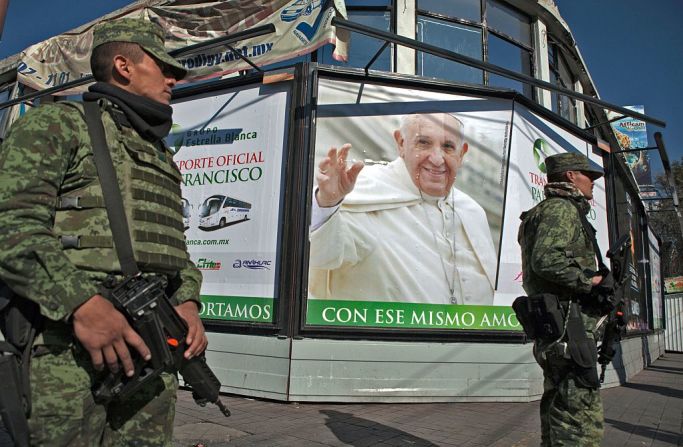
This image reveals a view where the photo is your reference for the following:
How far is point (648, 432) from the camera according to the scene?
5172 millimetres

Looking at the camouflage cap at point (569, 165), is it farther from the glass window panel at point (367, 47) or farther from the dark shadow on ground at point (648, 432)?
the glass window panel at point (367, 47)

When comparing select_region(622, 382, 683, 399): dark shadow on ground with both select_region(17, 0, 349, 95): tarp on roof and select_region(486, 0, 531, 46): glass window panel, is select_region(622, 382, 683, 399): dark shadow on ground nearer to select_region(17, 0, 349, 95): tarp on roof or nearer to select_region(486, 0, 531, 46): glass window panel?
select_region(486, 0, 531, 46): glass window panel

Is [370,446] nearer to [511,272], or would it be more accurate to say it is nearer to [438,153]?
[511,272]

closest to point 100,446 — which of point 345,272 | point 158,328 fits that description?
point 158,328

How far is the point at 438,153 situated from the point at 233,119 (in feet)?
9.23

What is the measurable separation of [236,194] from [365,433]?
11.3 feet

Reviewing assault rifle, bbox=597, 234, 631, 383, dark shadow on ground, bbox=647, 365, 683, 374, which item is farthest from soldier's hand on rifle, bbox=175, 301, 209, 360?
dark shadow on ground, bbox=647, 365, 683, 374

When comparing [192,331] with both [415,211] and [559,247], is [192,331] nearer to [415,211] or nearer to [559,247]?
[559,247]

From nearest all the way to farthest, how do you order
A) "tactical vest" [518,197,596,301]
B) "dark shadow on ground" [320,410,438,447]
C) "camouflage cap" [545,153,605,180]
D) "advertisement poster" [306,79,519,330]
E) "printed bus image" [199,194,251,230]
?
"tactical vest" [518,197,596,301]
"camouflage cap" [545,153,605,180]
"dark shadow on ground" [320,410,438,447]
"advertisement poster" [306,79,519,330]
"printed bus image" [199,194,251,230]

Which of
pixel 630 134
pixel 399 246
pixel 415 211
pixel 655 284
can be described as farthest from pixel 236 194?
pixel 655 284

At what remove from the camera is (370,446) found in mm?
4172

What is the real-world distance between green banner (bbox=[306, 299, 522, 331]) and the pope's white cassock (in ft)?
0.30

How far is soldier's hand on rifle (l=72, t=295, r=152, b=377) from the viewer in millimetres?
1440

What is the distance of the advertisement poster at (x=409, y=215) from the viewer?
6277 mm
